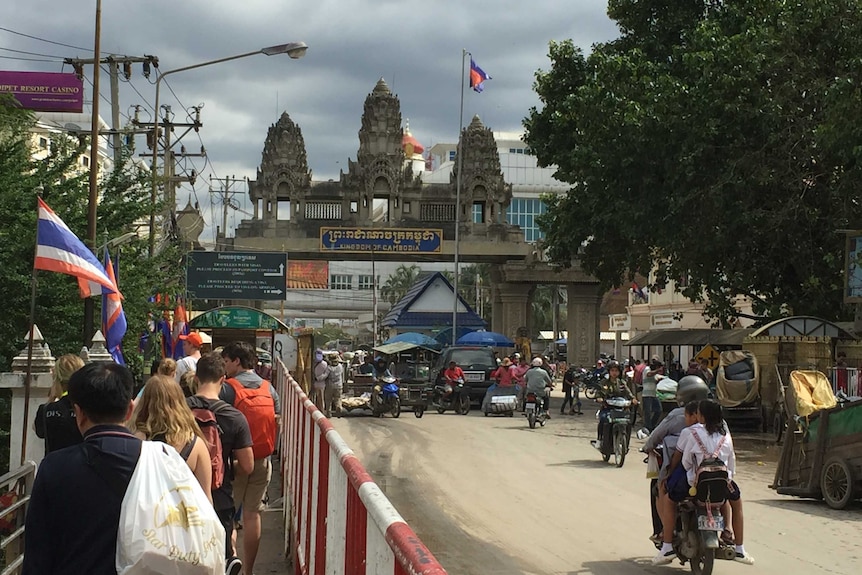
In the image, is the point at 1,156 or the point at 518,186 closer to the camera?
the point at 1,156

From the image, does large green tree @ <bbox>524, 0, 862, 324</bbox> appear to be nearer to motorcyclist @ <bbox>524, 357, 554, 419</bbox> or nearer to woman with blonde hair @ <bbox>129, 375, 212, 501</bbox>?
motorcyclist @ <bbox>524, 357, 554, 419</bbox>

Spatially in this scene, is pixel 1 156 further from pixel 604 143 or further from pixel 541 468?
pixel 604 143

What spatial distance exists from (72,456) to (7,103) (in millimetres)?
19162

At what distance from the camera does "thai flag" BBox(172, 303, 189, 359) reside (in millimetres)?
28266

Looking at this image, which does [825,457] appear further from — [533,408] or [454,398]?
[454,398]

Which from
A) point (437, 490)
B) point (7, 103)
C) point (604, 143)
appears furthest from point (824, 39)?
point (7, 103)

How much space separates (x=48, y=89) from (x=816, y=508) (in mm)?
53835

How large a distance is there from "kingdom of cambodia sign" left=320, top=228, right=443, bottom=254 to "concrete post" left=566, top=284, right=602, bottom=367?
6.96 metres

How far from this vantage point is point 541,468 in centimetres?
1725

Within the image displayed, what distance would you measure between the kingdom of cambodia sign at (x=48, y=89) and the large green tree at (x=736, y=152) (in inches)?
1442

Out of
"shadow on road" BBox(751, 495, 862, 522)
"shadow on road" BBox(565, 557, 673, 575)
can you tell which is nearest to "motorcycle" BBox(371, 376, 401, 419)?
"shadow on road" BBox(751, 495, 862, 522)

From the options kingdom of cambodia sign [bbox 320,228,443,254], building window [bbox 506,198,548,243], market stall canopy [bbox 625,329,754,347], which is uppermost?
building window [bbox 506,198,548,243]

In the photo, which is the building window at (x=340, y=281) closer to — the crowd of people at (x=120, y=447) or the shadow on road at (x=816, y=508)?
the shadow on road at (x=816, y=508)

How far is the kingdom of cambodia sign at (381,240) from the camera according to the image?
153 ft
